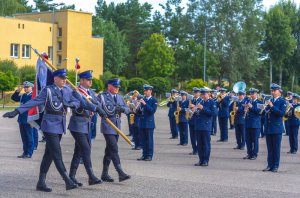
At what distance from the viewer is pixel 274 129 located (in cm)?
1324

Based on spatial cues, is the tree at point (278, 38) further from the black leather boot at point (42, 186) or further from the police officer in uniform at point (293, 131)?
the black leather boot at point (42, 186)

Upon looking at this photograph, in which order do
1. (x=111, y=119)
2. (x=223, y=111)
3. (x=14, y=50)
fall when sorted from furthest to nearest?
1. (x=14, y=50)
2. (x=223, y=111)
3. (x=111, y=119)

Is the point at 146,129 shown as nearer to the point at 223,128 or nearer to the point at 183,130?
the point at 183,130

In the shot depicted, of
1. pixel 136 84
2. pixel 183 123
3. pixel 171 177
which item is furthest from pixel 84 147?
pixel 136 84

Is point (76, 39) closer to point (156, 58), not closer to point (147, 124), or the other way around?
point (156, 58)

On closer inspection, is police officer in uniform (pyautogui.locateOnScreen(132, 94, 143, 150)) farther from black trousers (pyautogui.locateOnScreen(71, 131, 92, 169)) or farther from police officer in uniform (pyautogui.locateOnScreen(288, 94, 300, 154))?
black trousers (pyautogui.locateOnScreen(71, 131, 92, 169))

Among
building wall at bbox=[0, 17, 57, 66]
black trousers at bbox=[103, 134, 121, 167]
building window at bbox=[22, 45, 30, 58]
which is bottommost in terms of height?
black trousers at bbox=[103, 134, 121, 167]

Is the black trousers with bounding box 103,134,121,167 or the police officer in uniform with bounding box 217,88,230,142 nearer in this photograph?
the black trousers with bounding box 103,134,121,167

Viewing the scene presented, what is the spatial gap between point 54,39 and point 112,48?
15.1 m

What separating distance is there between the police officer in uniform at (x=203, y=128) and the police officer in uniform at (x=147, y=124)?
1.33 m

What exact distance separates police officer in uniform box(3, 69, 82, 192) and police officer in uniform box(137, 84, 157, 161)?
4.66 metres

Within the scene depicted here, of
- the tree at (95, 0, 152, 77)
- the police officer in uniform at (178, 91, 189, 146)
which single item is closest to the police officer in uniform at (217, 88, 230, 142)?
the police officer in uniform at (178, 91, 189, 146)

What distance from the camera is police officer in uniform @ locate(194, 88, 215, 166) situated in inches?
553

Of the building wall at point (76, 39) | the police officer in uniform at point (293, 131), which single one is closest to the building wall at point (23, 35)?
the building wall at point (76, 39)
